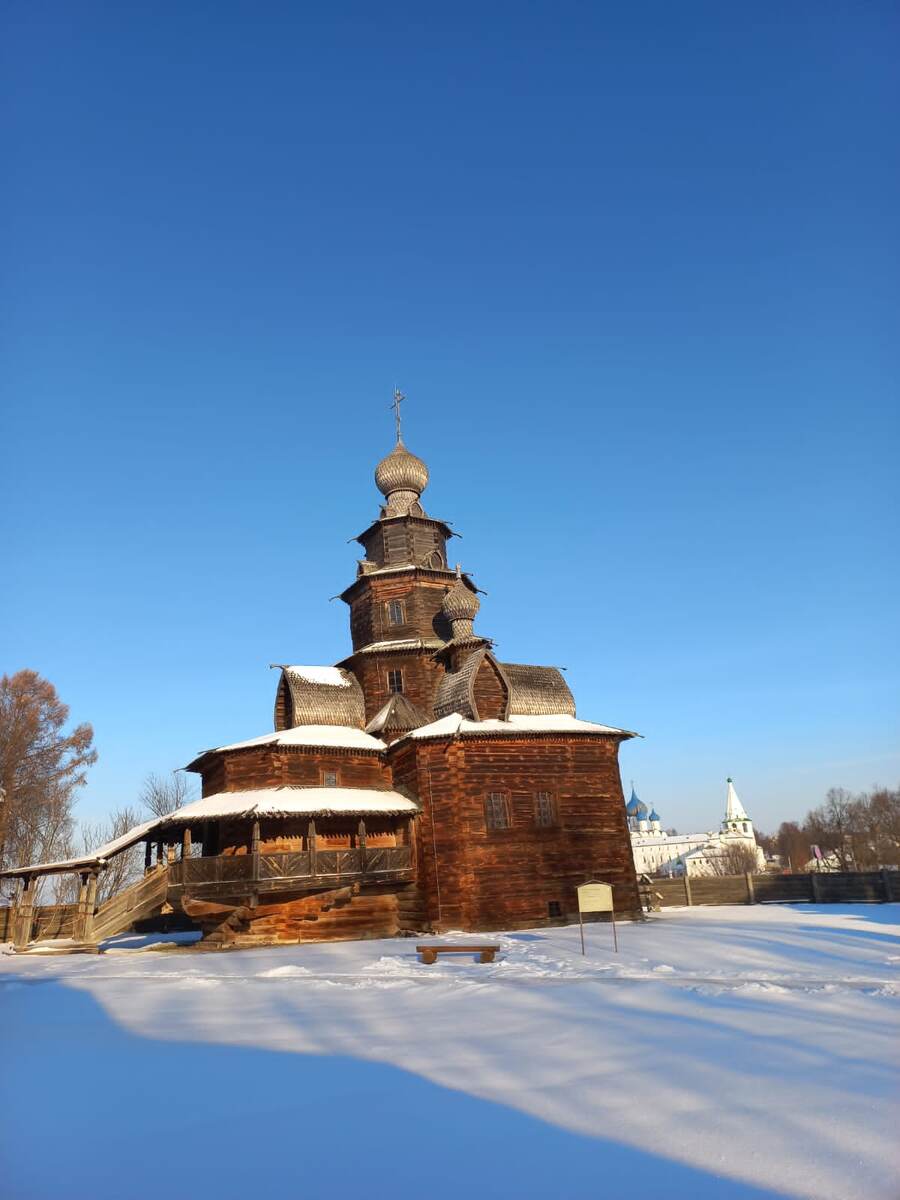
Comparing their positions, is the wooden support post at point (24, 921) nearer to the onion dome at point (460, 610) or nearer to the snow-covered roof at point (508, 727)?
the snow-covered roof at point (508, 727)

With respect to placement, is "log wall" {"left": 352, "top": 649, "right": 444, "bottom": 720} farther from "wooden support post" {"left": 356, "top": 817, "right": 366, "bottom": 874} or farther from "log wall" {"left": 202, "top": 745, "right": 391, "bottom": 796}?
"wooden support post" {"left": 356, "top": 817, "right": 366, "bottom": 874}

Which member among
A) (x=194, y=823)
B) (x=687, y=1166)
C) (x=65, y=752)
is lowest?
(x=687, y=1166)

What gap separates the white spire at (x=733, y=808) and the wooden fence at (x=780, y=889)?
126635mm

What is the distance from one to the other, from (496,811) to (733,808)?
474 ft

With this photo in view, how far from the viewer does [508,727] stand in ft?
85.5

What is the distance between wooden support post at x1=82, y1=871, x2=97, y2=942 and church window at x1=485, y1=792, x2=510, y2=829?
12093 millimetres

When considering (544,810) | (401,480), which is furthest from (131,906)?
(401,480)

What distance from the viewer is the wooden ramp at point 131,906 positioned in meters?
23.8

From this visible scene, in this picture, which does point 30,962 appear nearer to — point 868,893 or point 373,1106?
point 373,1106

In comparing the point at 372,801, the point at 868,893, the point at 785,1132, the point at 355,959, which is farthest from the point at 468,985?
the point at 868,893

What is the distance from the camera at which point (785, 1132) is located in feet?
17.9

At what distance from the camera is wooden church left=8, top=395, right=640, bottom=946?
2336 centimetres

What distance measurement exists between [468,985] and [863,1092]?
6.95 meters

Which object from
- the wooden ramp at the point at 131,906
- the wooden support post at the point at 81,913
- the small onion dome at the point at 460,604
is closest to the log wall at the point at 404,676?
the small onion dome at the point at 460,604
